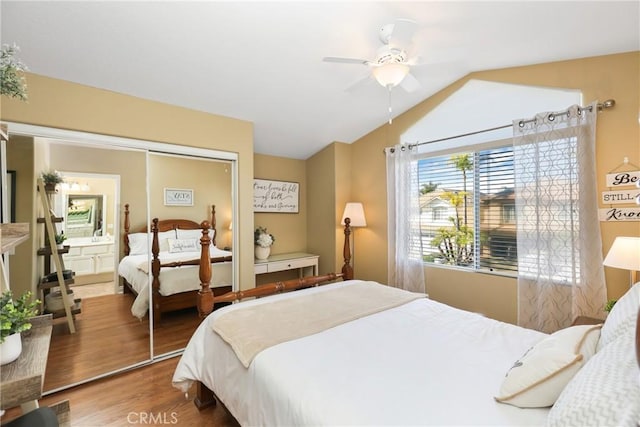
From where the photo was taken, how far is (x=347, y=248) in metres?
2.93

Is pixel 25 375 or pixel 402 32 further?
pixel 402 32

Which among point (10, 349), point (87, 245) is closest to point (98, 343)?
point (87, 245)

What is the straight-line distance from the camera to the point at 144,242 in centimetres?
254

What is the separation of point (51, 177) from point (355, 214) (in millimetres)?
2913

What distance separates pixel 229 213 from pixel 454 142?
8.40 ft

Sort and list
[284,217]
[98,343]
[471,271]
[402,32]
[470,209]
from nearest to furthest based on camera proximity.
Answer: [402,32] → [98,343] → [471,271] → [470,209] → [284,217]

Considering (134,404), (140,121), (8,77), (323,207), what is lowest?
(134,404)

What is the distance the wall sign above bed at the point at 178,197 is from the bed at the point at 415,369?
136cm

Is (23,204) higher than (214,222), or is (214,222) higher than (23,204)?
(23,204)

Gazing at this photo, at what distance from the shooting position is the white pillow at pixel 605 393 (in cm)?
68

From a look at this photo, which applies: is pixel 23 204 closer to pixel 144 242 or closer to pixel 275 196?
pixel 144 242

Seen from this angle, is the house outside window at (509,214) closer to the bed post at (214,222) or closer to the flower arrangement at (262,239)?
the flower arrangement at (262,239)

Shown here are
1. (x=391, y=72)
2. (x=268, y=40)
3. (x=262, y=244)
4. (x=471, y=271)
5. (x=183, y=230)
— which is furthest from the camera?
(x=262, y=244)

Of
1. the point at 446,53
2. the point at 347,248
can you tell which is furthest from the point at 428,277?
the point at 446,53
